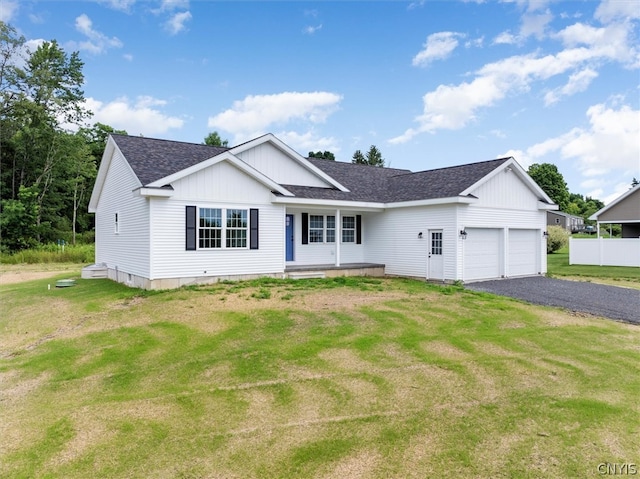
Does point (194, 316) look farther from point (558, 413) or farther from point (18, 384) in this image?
point (558, 413)

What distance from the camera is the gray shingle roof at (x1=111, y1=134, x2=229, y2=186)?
1325 centimetres

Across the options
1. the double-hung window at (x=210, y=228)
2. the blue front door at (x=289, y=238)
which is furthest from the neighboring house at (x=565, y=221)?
the double-hung window at (x=210, y=228)

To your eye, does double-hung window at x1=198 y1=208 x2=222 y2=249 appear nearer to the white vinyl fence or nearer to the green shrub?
the white vinyl fence

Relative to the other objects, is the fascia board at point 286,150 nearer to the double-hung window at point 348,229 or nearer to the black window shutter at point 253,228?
the double-hung window at point 348,229

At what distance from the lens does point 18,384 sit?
6.16 meters

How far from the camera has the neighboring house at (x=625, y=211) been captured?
86.2 ft

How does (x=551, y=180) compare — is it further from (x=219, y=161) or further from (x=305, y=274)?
(x=219, y=161)

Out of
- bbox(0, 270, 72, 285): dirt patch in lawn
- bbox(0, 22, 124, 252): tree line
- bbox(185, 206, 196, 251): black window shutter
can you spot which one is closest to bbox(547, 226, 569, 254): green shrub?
bbox(185, 206, 196, 251): black window shutter

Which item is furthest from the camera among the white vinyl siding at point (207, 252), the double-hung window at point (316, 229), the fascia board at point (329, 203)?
the double-hung window at point (316, 229)

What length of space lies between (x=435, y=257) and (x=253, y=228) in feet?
22.9

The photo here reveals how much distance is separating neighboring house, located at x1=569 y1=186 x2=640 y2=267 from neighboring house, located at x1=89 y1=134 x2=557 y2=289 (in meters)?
7.56

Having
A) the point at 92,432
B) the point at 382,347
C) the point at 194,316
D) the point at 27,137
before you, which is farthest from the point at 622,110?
the point at 27,137

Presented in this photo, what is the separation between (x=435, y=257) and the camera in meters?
16.0

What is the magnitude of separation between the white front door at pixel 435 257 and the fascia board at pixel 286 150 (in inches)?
173
